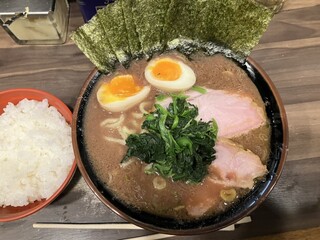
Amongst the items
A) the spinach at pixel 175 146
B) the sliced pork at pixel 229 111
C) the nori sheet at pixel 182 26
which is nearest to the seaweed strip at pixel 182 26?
the nori sheet at pixel 182 26

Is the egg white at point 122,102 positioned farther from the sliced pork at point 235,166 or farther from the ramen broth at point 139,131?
the sliced pork at point 235,166

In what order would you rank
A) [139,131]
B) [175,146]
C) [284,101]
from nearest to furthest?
[175,146], [139,131], [284,101]

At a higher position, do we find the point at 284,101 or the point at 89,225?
the point at 284,101

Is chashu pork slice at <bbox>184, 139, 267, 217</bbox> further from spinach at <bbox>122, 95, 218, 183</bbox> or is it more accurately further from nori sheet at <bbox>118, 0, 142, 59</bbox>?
nori sheet at <bbox>118, 0, 142, 59</bbox>

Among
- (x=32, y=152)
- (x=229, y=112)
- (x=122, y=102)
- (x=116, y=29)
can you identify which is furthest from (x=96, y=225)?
(x=116, y=29)

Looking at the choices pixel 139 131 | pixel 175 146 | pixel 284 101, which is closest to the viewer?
pixel 175 146

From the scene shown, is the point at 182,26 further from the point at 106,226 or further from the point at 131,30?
the point at 106,226
